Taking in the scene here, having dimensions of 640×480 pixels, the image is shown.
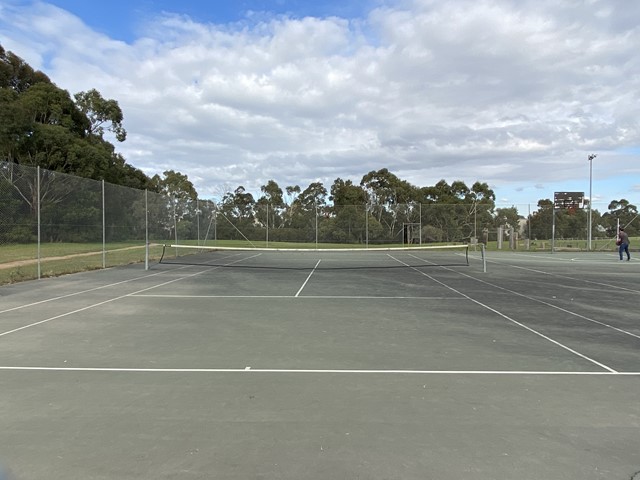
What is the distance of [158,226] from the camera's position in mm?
27828

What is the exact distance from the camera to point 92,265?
20.9 meters

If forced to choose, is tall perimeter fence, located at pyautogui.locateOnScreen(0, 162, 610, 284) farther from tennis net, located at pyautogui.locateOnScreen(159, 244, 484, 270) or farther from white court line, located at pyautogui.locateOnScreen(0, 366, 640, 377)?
white court line, located at pyautogui.locateOnScreen(0, 366, 640, 377)

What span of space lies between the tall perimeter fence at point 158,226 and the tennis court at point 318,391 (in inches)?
345

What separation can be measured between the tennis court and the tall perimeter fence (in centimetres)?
876

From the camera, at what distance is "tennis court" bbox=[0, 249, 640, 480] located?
345cm

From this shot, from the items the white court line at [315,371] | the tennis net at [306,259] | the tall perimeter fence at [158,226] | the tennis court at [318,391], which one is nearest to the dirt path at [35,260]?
the tall perimeter fence at [158,226]

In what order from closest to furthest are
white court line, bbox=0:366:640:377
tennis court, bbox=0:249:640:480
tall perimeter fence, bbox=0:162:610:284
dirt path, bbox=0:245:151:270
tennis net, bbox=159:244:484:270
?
tennis court, bbox=0:249:640:480 < white court line, bbox=0:366:640:377 < tall perimeter fence, bbox=0:162:610:284 < dirt path, bbox=0:245:151:270 < tennis net, bbox=159:244:484:270

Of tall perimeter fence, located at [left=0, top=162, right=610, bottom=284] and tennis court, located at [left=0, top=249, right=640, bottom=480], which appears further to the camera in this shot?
tall perimeter fence, located at [left=0, top=162, right=610, bottom=284]

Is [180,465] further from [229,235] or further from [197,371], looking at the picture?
[229,235]

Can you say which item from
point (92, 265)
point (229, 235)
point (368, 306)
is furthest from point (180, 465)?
point (229, 235)

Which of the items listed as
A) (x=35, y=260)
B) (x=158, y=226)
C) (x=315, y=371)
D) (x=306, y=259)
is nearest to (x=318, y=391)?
(x=315, y=371)

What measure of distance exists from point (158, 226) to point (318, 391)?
81.6 feet

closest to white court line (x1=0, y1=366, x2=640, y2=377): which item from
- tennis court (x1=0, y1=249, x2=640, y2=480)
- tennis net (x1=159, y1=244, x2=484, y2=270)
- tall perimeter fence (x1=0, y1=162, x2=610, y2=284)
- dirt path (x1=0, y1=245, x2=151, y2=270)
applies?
tennis court (x1=0, y1=249, x2=640, y2=480)

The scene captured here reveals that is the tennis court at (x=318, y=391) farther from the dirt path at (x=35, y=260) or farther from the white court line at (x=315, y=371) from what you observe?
the dirt path at (x=35, y=260)
